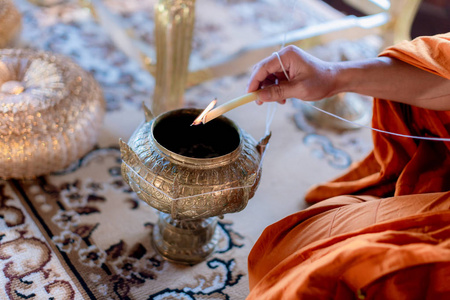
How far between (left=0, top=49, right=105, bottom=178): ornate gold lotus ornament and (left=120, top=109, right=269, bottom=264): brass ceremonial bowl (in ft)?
0.96

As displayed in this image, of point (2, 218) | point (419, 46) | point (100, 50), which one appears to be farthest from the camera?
point (100, 50)

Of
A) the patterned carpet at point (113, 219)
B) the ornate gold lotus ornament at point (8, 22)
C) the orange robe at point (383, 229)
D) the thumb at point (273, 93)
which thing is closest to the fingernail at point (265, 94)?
the thumb at point (273, 93)

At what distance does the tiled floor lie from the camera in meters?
2.48

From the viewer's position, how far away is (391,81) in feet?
3.52

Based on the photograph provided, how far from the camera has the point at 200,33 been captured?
2287 millimetres

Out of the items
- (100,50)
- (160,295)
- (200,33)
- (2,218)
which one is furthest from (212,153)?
(200,33)

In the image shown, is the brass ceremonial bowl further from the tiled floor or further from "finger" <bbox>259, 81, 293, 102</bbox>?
the tiled floor

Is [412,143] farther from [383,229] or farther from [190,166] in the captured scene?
[190,166]

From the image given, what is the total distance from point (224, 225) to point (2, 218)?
1.97 ft

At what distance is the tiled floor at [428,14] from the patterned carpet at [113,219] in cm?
89

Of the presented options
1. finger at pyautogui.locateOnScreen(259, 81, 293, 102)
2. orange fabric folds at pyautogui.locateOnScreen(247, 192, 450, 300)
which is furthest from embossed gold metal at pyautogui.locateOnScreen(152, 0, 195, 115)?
orange fabric folds at pyautogui.locateOnScreen(247, 192, 450, 300)

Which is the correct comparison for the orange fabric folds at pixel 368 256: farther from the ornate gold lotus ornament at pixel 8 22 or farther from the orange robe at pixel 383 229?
the ornate gold lotus ornament at pixel 8 22

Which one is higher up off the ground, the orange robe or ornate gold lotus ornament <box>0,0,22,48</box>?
ornate gold lotus ornament <box>0,0,22,48</box>

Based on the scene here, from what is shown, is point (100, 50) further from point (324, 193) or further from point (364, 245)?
point (364, 245)
